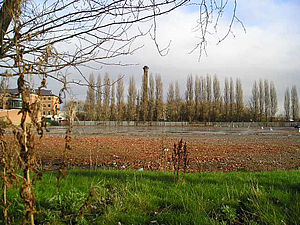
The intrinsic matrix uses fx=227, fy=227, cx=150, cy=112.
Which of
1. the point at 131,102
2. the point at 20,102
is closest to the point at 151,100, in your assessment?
the point at 131,102

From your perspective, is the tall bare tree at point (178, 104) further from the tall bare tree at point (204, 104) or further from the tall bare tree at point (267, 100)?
the tall bare tree at point (267, 100)

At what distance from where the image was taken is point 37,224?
2.29m

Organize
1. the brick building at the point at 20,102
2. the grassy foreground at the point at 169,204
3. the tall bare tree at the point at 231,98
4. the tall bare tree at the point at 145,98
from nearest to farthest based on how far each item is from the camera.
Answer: the brick building at the point at 20,102 → the grassy foreground at the point at 169,204 → the tall bare tree at the point at 145,98 → the tall bare tree at the point at 231,98

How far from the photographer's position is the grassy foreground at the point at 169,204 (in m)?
2.31

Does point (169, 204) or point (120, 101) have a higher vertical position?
point (120, 101)

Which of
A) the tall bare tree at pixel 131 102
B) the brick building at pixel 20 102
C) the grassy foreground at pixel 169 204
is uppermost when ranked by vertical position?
the tall bare tree at pixel 131 102

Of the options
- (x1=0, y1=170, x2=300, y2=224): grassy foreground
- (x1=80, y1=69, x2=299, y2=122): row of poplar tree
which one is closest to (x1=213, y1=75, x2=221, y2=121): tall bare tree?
(x1=80, y1=69, x2=299, y2=122): row of poplar tree

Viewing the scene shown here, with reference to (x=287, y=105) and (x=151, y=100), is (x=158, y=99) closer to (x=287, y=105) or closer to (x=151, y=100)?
(x=151, y=100)

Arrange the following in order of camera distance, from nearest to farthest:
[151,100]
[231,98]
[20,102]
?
[20,102], [151,100], [231,98]

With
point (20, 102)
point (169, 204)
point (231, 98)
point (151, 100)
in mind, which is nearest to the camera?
point (20, 102)

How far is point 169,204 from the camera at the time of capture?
2783 mm

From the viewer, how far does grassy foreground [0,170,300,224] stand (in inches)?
90.9

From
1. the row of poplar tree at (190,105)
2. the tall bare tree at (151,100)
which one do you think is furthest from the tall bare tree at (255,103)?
the tall bare tree at (151,100)

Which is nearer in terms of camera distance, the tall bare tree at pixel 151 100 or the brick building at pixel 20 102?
the brick building at pixel 20 102
